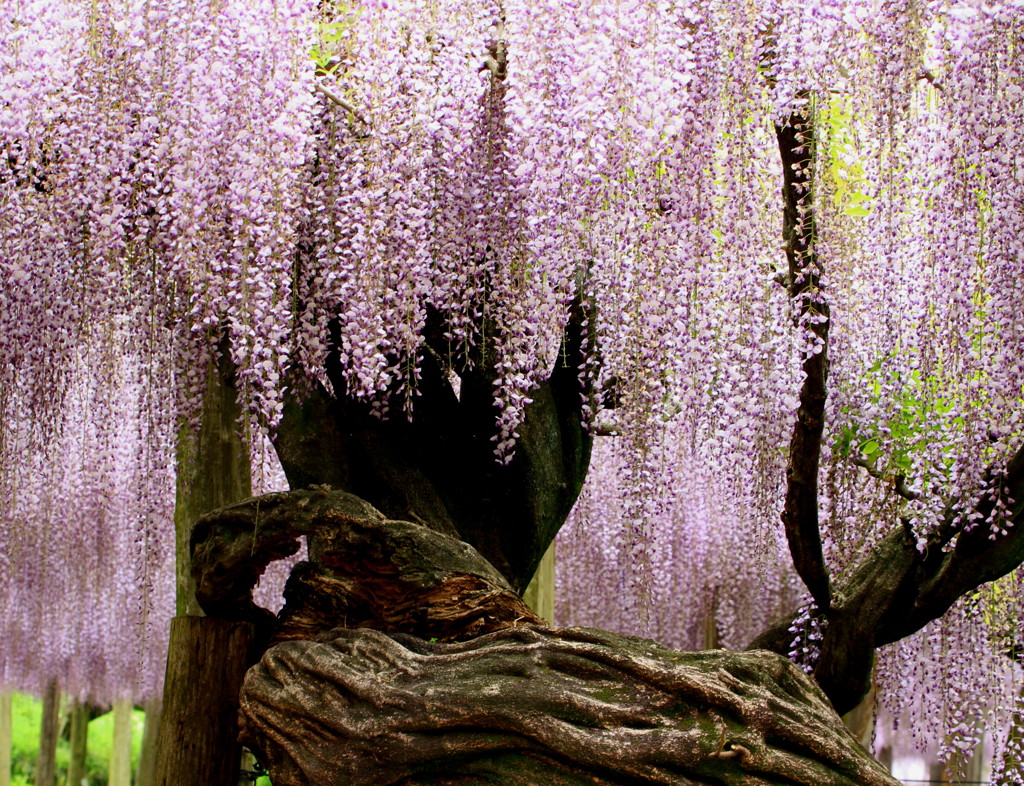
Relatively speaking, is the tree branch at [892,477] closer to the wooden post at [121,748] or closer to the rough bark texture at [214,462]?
the rough bark texture at [214,462]

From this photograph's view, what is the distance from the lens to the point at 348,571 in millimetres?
3438

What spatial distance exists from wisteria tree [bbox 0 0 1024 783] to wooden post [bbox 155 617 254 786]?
0.14 meters

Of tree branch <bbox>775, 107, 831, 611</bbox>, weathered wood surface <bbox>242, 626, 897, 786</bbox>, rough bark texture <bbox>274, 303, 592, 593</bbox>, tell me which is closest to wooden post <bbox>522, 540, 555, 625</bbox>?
rough bark texture <bbox>274, 303, 592, 593</bbox>

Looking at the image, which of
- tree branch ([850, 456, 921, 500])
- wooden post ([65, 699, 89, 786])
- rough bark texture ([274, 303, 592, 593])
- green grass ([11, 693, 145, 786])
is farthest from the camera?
green grass ([11, 693, 145, 786])

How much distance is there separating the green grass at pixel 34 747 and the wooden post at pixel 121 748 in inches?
82.7

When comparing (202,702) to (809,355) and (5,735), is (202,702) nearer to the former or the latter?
(809,355)

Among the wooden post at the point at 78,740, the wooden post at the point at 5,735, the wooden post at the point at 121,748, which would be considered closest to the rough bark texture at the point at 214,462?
the wooden post at the point at 78,740

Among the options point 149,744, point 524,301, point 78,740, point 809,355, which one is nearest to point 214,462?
point 524,301

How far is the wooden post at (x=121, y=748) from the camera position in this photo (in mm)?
10578

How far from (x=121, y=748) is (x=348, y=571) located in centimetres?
850

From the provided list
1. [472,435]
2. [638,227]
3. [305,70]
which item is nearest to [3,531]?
[472,435]

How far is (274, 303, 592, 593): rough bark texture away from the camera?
3.81m

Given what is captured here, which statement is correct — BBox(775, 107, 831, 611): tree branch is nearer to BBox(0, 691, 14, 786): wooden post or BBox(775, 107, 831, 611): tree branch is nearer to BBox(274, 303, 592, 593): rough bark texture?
BBox(274, 303, 592, 593): rough bark texture

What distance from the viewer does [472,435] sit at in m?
3.98
